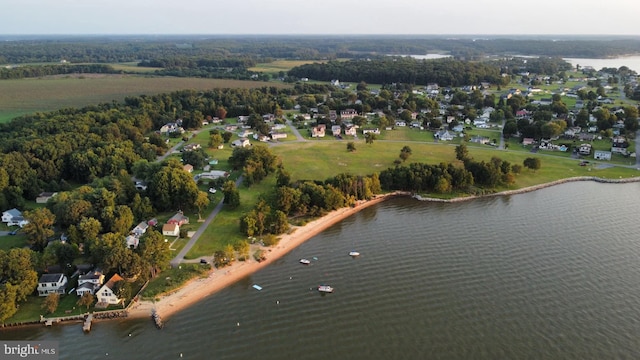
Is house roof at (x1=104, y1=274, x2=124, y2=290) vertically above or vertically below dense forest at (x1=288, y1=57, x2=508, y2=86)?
below

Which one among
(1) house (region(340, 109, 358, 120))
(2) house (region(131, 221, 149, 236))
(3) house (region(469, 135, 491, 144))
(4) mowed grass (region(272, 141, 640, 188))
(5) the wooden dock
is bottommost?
(5) the wooden dock

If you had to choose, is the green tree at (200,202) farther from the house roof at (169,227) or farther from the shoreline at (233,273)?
the shoreline at (233,273)

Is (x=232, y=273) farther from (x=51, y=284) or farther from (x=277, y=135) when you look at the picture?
(x=277, y=135)

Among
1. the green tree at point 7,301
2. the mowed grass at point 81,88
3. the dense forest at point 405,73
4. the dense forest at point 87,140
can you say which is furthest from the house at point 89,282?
the dense forest at point 405,73

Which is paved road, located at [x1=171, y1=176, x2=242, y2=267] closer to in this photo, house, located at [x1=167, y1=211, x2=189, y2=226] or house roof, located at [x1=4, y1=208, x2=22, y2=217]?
house, located at [x1=167, y1=211, x2=189, y2=226]

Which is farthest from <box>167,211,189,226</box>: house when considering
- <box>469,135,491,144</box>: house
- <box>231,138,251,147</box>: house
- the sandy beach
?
<box>469,135,491,144</box>: house

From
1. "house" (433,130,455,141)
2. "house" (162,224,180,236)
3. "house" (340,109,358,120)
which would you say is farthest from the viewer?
"house" (340,109,358,120)
